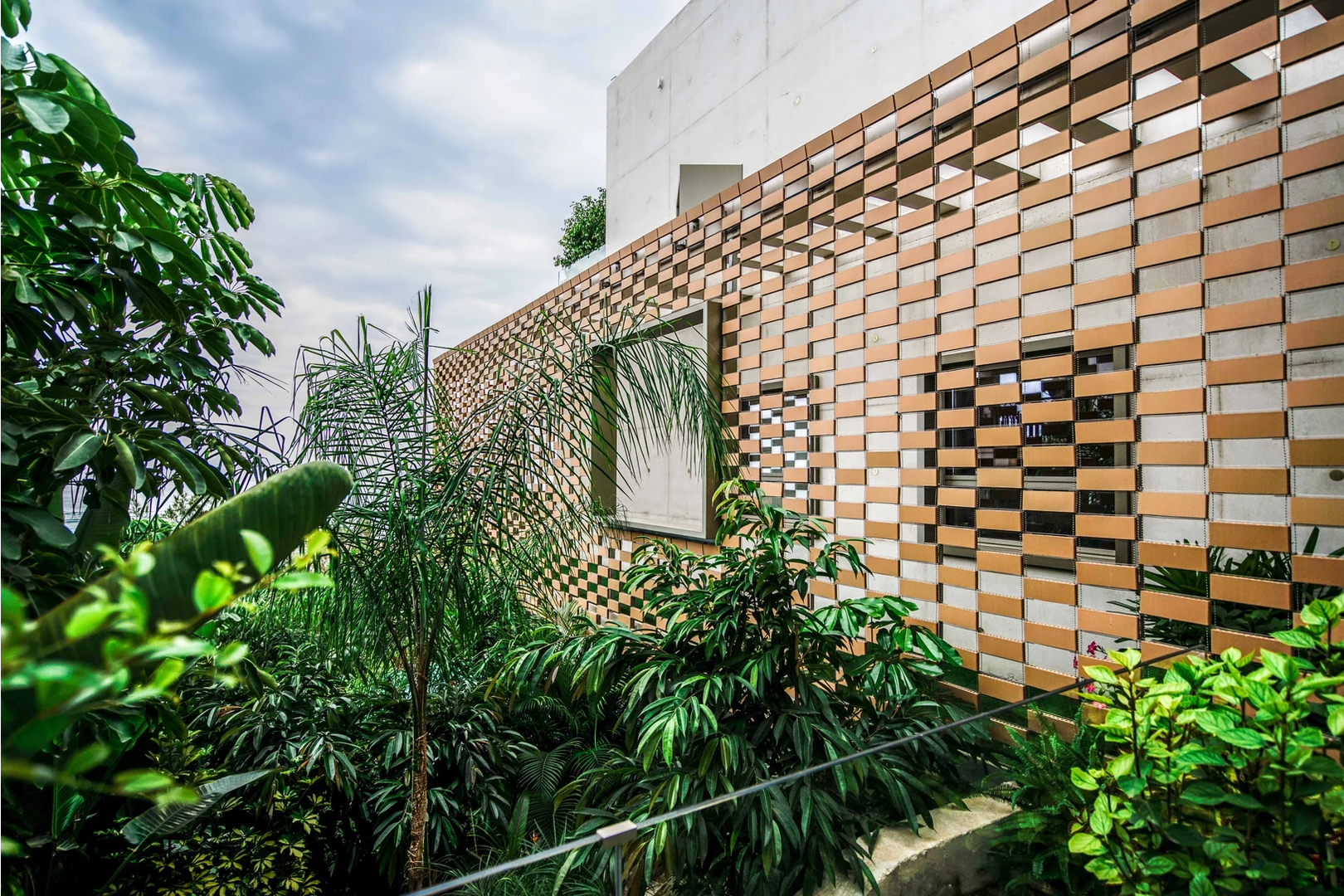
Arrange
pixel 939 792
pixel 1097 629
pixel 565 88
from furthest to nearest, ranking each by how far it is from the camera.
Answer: pixel 565 88
pixel 1097 629
pixel 939 792

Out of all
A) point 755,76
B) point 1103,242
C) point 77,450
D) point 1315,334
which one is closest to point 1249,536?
point 1315,334

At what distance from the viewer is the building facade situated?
1.50 metres

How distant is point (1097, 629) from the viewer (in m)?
1.82

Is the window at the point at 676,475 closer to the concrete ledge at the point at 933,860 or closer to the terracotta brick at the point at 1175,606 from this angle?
the terracotta brick at the point at 1175,606

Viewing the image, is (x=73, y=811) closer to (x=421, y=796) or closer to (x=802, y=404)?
(x=421, y=796)

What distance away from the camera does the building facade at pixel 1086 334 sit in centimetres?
150

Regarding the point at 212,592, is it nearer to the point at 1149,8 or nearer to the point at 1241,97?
the point at 1241,97

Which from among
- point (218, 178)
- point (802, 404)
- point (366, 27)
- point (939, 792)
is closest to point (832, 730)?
point (939, 792)

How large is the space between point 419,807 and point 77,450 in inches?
59.8

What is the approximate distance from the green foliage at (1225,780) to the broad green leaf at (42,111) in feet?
6.12

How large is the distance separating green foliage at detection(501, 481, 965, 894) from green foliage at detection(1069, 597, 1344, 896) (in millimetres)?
461

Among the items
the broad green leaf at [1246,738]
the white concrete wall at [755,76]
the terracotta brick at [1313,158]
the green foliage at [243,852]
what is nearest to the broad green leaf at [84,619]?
the broad green leaf at [1246,738]

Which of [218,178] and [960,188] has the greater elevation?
[960,188]

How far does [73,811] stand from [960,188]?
2.92 meters
